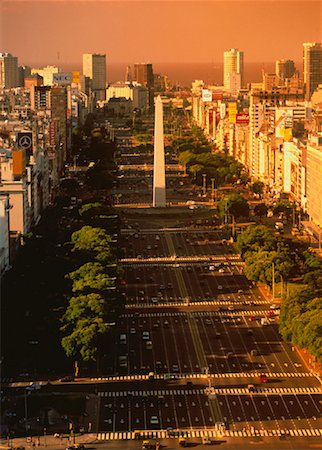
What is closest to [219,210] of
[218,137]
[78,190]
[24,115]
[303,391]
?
[78,190]

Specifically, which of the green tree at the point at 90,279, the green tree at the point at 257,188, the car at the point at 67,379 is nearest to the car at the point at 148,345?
the green tree at the point at 90,279

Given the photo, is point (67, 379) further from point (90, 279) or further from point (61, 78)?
point (61, 78)

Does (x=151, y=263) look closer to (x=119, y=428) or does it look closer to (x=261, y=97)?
(x=119, y=428)

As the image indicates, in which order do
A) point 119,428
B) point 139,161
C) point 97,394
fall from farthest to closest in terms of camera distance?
point 139,161 < point 97,394 < point 119,428

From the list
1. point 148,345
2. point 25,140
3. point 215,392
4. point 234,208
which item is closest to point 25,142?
point 25,140

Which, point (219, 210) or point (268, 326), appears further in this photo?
point (219, 210)

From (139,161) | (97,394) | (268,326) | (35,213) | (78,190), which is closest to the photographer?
(97,394)

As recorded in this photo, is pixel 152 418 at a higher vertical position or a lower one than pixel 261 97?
lower

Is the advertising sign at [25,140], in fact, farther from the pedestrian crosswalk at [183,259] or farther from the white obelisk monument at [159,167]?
the pedestrian crosswalk at [183,259]
